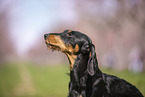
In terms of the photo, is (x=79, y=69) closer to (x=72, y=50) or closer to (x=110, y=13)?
(x=72, y=50)

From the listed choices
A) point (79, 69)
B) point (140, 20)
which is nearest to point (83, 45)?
point (79, 69)

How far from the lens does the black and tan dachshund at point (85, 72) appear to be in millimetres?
4398

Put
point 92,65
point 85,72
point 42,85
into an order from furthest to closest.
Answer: point 42,85 → point 85,72 → point 92,65

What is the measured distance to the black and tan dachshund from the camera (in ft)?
14.4

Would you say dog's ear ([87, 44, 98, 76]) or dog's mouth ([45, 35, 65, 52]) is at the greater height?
dog's mouth ([45, 35, 65, 52])

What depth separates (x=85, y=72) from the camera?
181 inches

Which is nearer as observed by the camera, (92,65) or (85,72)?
(92,65)

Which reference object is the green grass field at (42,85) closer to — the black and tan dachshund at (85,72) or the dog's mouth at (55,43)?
the black and tan dachshund at (85,72)

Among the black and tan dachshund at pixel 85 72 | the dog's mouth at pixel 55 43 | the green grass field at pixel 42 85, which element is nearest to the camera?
the black and tan dachshund at pixel 85 72

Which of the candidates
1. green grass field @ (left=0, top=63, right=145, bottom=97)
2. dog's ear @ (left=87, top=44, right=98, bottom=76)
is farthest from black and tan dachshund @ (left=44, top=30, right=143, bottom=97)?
green grass field @ (left=0, top=63, right=145, bottom=97)

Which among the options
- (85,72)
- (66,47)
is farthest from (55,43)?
(85,72)

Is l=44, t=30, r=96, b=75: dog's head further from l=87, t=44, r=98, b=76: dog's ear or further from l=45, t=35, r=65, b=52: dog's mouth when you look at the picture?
l=87, t=44, r=98, b=76: dog's ear

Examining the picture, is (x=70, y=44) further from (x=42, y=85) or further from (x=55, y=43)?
(x=42, y=85)

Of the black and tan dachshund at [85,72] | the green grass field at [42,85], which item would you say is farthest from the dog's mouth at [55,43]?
the green grass field at [42,85]
